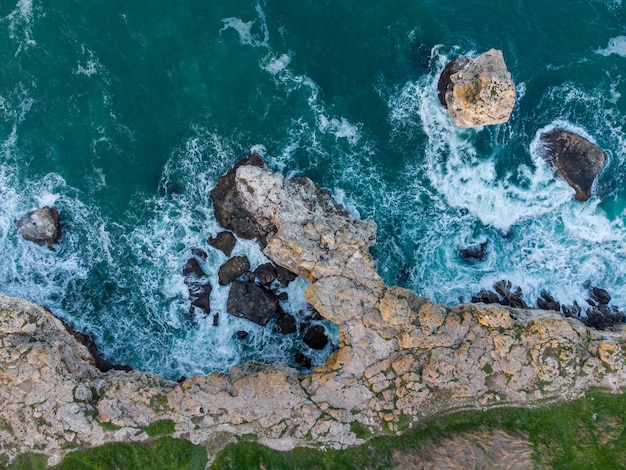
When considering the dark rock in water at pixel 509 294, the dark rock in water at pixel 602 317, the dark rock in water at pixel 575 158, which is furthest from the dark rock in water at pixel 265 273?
the dark rock in water at pixel 602 317

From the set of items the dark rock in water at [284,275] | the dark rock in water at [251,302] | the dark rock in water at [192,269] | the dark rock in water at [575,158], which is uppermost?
the dark rock in water at [575,158]

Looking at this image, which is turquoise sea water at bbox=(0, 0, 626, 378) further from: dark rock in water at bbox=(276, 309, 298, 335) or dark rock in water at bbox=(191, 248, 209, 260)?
dark rock in water at bbox=(276, 309, 298, 335)

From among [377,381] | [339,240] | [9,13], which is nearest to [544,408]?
[377,381]

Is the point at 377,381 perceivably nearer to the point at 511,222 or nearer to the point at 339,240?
the point at 339,240

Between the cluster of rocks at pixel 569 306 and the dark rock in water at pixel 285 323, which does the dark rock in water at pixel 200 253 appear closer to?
the dark rock in water at pixel 285 323

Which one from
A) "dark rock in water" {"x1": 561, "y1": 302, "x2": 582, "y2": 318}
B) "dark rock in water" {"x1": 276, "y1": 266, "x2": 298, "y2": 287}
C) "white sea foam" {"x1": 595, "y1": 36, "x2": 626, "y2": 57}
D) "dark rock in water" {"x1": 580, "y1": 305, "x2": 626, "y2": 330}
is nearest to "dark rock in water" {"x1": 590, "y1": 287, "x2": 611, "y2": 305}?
"dark rock in water" {"x1": 580, "y1": 305, "x2": 626, "y2": 330}

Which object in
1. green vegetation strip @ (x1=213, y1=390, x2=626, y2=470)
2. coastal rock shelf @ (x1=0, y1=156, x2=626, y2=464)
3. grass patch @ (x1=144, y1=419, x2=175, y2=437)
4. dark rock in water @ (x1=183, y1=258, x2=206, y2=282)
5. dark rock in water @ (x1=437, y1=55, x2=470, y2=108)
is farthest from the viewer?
dark rock in water @ (x1=183, y1=258, x2=206, y2=282)

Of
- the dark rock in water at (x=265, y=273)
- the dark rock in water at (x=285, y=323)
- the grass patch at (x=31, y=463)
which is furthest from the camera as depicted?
the dark rock in water at (x=285, y=323)

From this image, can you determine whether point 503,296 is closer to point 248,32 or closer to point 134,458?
point 248,32
